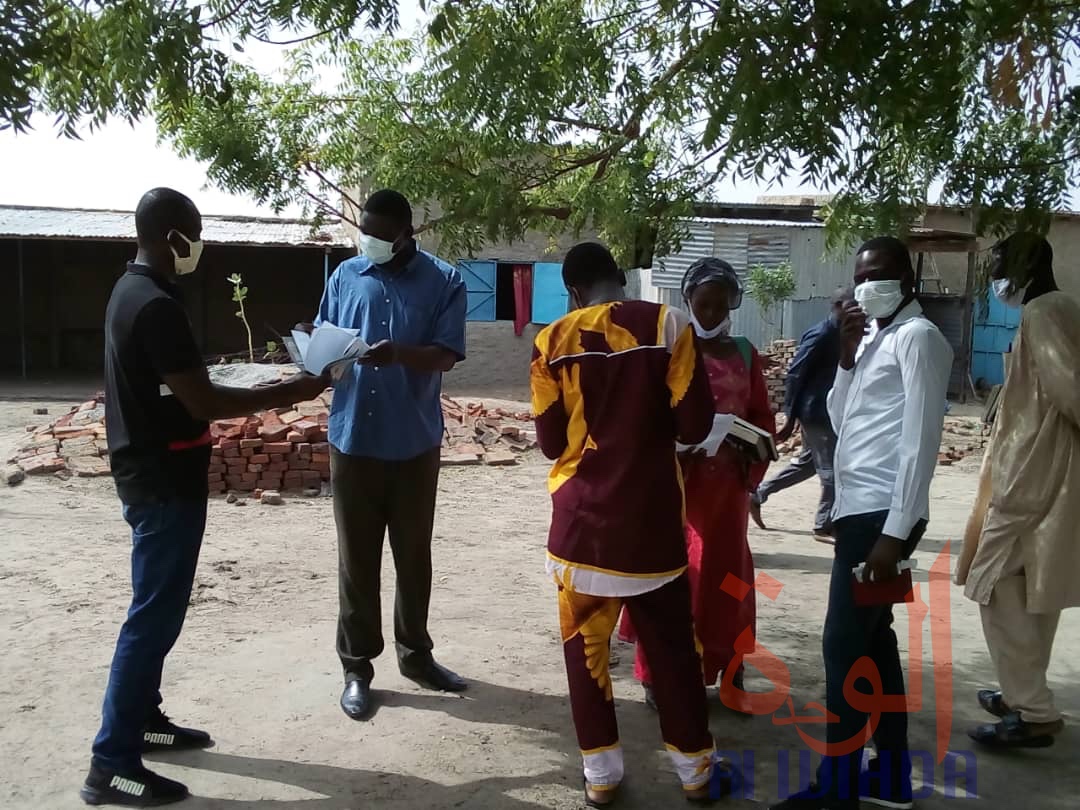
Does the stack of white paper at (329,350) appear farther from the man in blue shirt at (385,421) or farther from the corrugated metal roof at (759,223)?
the corrugated metal roof at (759,223)

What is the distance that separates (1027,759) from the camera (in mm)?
3518

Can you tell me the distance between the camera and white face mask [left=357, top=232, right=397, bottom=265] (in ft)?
12.4

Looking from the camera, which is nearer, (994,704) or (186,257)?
(186,257)

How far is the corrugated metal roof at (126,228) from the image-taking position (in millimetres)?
17938

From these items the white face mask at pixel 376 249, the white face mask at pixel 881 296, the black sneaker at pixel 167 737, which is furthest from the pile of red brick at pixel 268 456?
the white face mask at pixel 881 296

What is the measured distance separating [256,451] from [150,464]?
5578mm

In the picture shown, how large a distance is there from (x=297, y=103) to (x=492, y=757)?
1061cm

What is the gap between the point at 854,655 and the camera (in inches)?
116

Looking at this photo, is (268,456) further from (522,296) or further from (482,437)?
(522,296)

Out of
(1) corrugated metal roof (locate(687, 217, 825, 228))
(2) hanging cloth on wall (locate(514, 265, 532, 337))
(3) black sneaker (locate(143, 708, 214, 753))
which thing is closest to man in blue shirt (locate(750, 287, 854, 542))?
(3) black sneaker (locate(143, 708, 214, 753))

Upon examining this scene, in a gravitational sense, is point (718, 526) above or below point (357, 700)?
above

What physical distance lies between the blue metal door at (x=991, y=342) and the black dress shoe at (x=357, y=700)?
56.4 feet

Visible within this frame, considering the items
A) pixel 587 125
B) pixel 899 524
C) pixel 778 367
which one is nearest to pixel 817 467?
pixel 587 125

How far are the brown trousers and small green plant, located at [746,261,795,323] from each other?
14.4m
